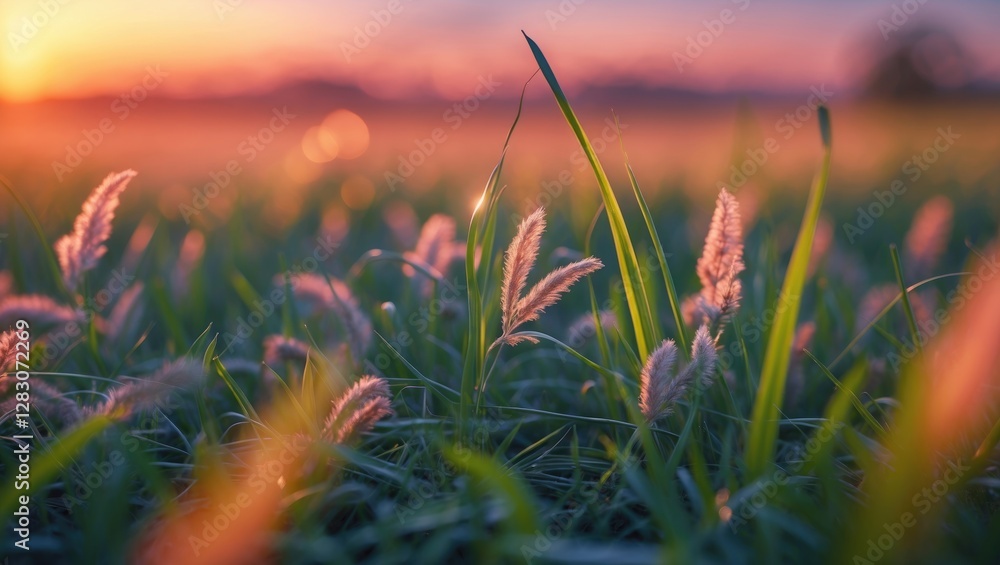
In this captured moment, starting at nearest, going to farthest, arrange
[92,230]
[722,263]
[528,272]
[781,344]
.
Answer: [781,344] < [528,272] < [722,263] < [92,230]

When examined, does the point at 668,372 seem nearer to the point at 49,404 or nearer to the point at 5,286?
the point at 49,404

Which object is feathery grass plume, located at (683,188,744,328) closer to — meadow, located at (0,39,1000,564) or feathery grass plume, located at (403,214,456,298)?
meadow, located at (0,39,1000,564)

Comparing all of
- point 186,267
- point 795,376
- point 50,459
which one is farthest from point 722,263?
point 186,267

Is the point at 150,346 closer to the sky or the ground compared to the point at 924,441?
closer to the ground

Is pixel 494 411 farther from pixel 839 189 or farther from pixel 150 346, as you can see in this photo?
pixel 839 189

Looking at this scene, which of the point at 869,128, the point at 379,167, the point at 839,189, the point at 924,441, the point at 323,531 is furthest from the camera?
the point at 869,128

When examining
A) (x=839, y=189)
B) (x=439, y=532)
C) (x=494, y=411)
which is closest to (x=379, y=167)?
(x=839, y=189)

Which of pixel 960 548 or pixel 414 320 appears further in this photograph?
pixel 414 320
